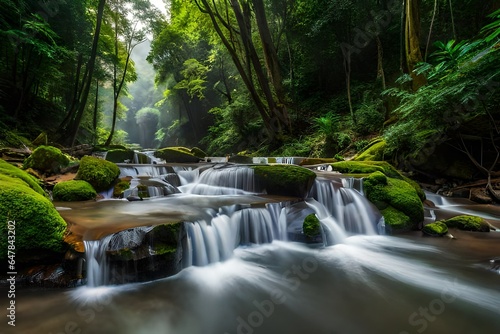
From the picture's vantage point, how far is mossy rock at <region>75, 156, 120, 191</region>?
621 cm

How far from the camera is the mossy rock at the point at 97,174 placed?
6.21 m

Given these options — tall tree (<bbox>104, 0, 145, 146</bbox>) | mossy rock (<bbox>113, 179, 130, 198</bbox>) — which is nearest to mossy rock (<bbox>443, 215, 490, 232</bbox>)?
mossy rock (<bbox>113, 179, 130, 198</bbox>)

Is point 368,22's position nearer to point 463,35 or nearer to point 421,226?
point 463,35

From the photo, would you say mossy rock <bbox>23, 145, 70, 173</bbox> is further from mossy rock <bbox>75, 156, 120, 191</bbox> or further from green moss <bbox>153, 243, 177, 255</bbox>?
green moss <bbox>153, 243, 177, 255</bbox>

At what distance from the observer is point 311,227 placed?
15.7 feet

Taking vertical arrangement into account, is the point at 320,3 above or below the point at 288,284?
above

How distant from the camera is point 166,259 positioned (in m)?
3.34

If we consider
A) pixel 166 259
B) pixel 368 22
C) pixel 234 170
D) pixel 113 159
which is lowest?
pixel 166 259

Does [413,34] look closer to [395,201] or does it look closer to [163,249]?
[395,201]

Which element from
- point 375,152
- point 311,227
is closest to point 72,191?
point 311,227

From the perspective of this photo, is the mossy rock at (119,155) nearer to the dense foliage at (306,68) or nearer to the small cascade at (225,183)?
the dense foliage at (306,68)

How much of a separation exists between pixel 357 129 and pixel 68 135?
50.9 feet

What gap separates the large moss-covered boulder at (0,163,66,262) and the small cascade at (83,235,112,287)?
1.07 ft

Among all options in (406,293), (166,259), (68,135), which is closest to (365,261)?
(406,293)
